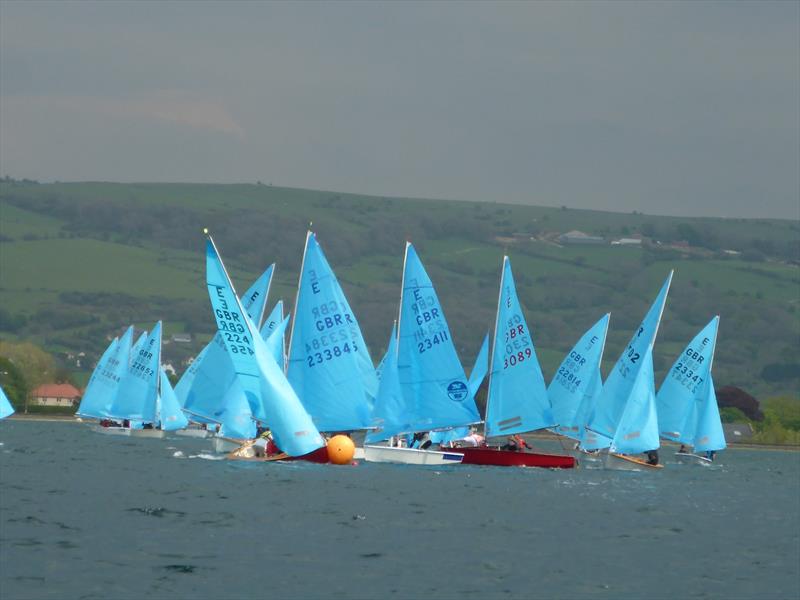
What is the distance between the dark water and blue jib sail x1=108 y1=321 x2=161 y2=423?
33.0m

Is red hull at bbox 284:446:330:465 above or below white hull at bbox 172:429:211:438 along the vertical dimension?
below

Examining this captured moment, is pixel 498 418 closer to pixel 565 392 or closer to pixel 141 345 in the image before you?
pixel 565 392

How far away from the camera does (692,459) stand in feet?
251

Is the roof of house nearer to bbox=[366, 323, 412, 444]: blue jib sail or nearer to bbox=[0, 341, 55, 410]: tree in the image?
bbox=[0, 341, 55, 410]: tree

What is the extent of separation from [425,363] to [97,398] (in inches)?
1629

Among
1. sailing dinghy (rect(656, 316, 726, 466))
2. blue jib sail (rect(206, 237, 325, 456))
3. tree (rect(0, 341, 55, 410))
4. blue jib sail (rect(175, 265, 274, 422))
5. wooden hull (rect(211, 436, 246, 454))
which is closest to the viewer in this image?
blue jib sail (rect(206, 237, 325, 456))

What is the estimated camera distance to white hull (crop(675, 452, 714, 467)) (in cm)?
7431

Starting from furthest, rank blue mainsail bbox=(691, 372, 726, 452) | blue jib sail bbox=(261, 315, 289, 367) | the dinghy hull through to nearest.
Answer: blue mainsail bbox=(691, 372, 726, 452)
blue jib sail bbox=(261, 315, 289, 367)
the dinghy hull

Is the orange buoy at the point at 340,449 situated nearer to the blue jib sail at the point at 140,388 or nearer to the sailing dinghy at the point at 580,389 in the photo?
the sailing dinghy at the point at 580,389

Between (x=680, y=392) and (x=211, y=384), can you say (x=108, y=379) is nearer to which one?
(x=211, y=384)

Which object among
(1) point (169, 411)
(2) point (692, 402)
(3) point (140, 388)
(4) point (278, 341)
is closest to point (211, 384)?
(4) point (278, 341)

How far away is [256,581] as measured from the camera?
23781mm

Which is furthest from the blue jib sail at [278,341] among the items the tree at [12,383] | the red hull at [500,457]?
the tree at [12,383]

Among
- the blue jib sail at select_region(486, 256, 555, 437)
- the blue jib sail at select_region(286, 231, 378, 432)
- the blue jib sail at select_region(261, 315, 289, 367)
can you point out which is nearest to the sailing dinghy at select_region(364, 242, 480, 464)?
the blue jib sail at select_region(486, 256, 555, 437)
